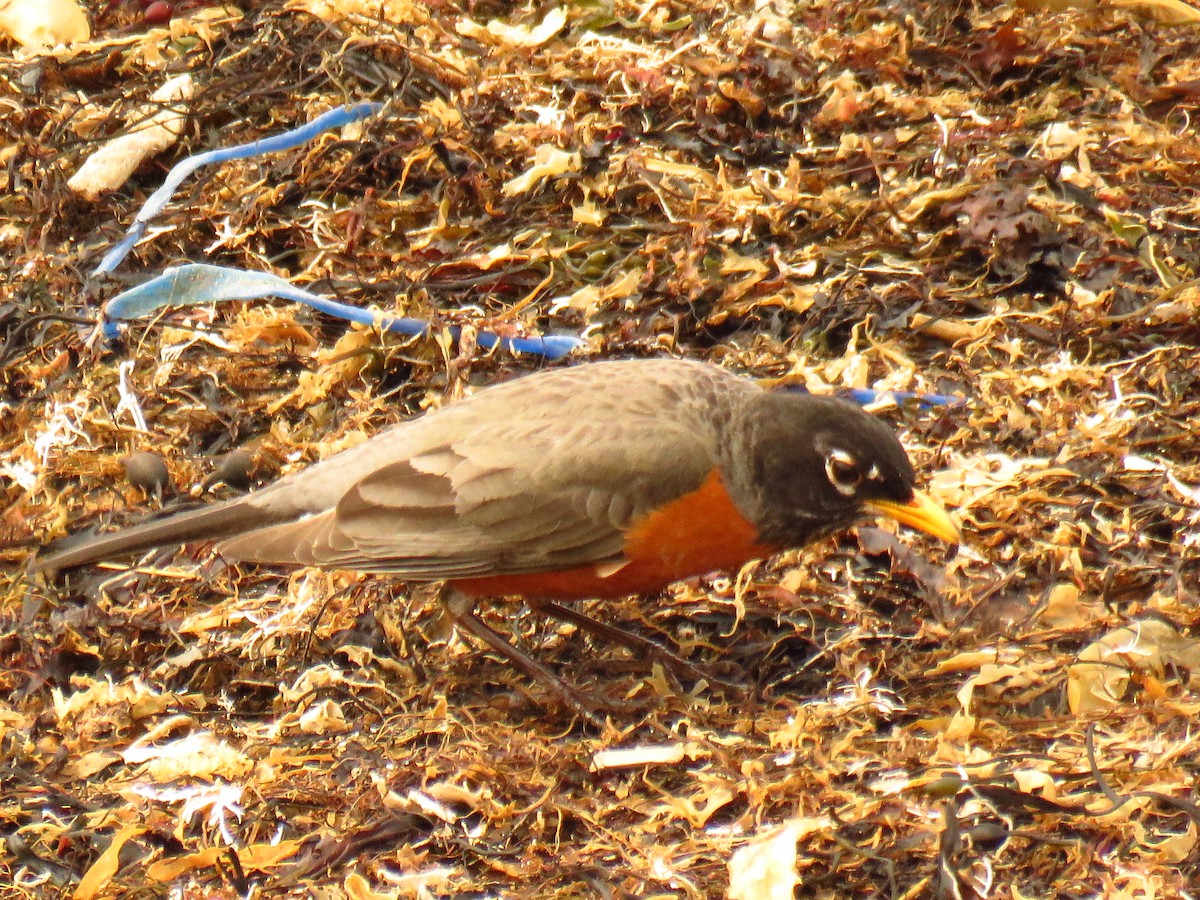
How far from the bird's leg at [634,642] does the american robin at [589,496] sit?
0.20 m

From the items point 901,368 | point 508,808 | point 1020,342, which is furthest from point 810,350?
point 508,808

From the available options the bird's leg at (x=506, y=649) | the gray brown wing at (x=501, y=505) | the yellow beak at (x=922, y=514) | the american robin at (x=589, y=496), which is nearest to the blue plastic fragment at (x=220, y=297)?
the american robin at (x=589, y=496)

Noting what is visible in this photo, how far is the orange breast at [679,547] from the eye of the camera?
4.48 metres

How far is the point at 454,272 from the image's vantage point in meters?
5.93

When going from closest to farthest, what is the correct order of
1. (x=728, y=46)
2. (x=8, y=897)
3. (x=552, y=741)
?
1. (x=8, y=897)
2. (x=552, y=741)
3. (x=728, y=46)

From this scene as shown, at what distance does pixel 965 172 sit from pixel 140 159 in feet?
11.4

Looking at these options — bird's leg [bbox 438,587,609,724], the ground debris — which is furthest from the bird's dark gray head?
bird's leg [bbox 438,587,609,724]

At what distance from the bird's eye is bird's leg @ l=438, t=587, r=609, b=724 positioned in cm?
99

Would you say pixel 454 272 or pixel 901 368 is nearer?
pixel 901 368

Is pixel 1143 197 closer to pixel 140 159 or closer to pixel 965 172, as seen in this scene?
pixel 965 172

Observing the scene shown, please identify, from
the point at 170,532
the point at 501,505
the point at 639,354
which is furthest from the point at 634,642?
the point at 170,532

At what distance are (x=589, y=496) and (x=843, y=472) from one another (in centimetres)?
76

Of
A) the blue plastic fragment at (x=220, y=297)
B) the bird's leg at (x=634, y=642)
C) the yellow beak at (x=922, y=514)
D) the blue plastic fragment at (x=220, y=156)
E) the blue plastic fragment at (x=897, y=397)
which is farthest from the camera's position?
the blue plastic fragment at (x=220, y=156)

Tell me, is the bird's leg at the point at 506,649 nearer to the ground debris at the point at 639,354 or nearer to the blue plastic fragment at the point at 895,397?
the ground debris at the point at 639,354
